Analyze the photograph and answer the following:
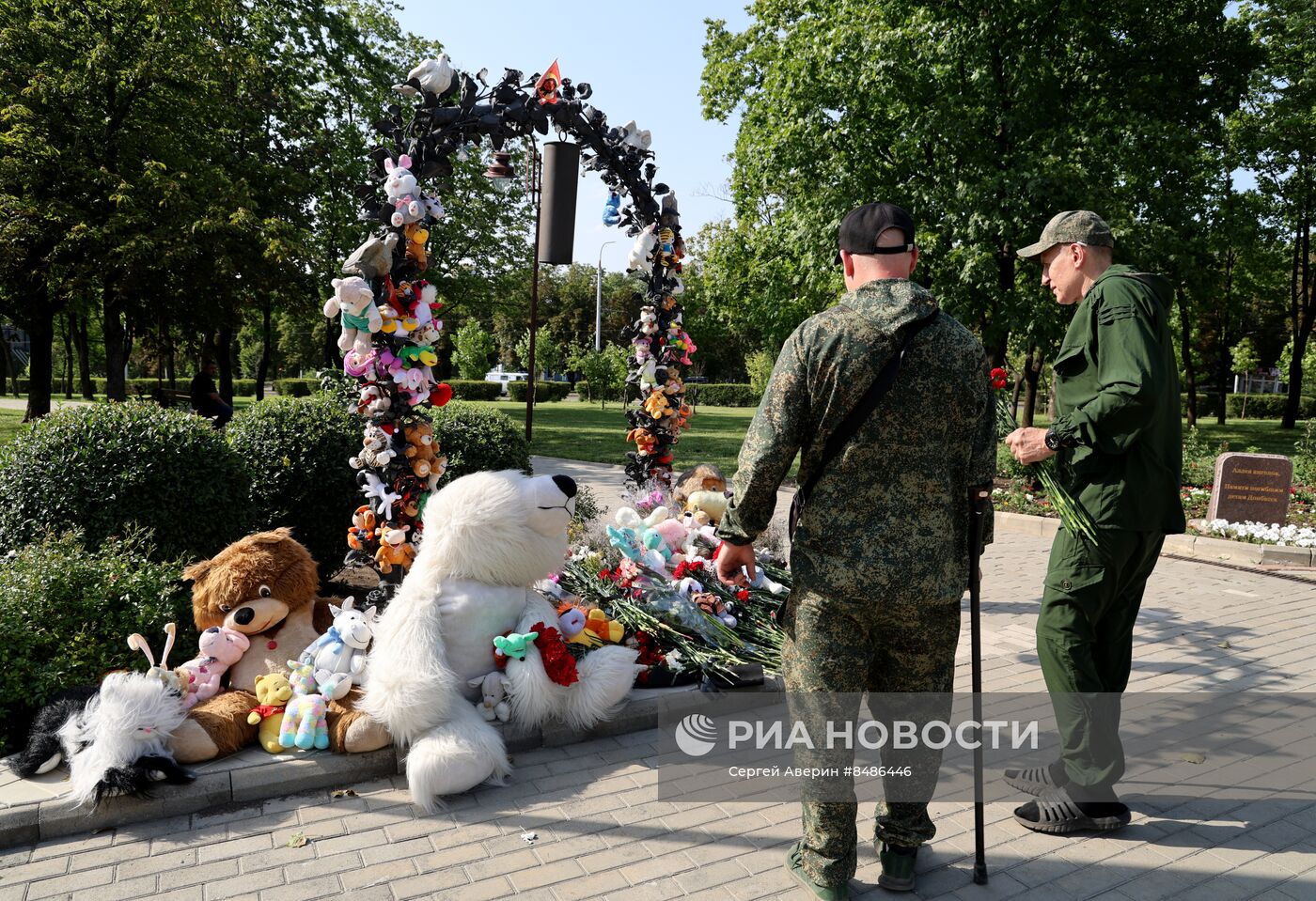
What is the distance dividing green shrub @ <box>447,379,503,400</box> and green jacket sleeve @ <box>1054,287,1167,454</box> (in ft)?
125

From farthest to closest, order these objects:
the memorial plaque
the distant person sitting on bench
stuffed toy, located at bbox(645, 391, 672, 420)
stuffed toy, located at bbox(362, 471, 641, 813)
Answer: the distant person sitting on bench < the memorial plaque < stuffed toy, located at bbox(645, 391, 672, 420) < stuffed toy, located at bbox(362, 471, 641, 813)

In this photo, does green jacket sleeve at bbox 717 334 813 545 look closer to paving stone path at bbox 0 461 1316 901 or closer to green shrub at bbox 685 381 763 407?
paving stone path at bbox 0 461 1316 901

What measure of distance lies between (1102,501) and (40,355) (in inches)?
867

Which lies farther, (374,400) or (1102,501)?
(374,400)

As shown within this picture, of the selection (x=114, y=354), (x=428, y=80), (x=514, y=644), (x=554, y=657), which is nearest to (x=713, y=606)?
(x=554, y=657)

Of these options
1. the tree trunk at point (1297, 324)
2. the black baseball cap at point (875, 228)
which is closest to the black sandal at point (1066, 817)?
the black baseball cap at point (875, 228)

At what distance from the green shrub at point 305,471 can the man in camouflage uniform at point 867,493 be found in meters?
4.08

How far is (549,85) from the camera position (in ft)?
18.2

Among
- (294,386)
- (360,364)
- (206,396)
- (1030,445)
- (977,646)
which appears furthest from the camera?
(294,386)

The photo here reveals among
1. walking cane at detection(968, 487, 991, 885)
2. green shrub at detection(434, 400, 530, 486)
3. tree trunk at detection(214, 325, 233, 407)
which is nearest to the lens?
walking cane at detection(968, 487, 991, 885)

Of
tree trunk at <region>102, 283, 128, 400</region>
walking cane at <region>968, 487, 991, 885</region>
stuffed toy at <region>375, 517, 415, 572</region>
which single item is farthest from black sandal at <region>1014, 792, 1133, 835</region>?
tree trunk at <region>102, 283, 128, 400</region>

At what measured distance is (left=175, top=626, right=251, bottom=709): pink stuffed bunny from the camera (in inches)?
148

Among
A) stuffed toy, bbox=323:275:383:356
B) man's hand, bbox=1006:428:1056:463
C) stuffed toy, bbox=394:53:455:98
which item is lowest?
man's hand, bbox=1006:428:1056:463

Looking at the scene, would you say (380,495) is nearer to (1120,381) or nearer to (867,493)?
(867,493)
